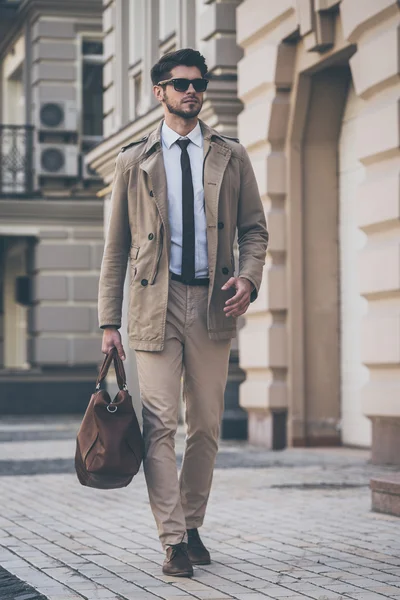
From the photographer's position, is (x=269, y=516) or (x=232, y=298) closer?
(x=232, y=298)

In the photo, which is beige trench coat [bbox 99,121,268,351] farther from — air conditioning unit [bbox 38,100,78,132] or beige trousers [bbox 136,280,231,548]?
air conditioning unit [bbox 38,100,78,132]

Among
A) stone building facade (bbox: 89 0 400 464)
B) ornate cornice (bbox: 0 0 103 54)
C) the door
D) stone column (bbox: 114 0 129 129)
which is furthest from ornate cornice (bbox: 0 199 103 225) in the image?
the door

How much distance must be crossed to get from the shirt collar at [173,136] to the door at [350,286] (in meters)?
6.37

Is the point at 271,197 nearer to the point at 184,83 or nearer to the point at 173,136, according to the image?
the point at 173,136

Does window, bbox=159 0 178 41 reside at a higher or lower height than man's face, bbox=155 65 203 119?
higher

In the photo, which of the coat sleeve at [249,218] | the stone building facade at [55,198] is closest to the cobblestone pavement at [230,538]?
the coat sleeve at [249,218]

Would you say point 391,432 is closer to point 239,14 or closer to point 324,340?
point 324,340

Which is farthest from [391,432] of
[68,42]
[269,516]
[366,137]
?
[68,42]

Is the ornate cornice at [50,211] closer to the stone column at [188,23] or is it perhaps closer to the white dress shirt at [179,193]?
the stone column at [188,23]

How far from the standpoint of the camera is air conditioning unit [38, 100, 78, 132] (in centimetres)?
2294

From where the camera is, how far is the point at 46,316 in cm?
2231

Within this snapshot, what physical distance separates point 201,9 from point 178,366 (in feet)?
30.3

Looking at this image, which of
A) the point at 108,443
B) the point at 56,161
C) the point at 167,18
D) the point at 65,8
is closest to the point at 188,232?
the point at 108,443

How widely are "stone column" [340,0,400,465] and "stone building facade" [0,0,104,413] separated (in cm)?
1189
